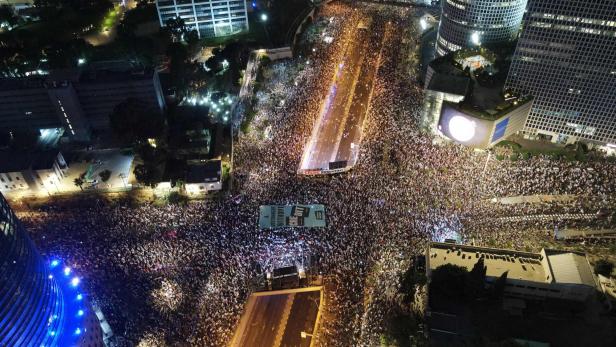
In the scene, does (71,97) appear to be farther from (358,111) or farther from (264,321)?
(264,321)

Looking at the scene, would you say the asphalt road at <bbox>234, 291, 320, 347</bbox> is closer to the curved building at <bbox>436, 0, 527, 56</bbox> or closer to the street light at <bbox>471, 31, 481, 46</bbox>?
the curved building at <bbox>436, 0, 527, 56</bbox>

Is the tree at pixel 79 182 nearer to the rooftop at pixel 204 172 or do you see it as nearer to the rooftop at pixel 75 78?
the rooftop at pixel 204 172

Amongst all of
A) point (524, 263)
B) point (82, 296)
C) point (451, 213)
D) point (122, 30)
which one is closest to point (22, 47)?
point (122, 30)

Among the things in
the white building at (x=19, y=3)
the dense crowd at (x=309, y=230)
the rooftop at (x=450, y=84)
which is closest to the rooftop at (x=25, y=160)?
the dense crowd at (x=309, y=230)

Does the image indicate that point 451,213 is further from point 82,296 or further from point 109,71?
point 109,71

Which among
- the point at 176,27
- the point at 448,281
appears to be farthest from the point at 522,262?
the point at 176,27

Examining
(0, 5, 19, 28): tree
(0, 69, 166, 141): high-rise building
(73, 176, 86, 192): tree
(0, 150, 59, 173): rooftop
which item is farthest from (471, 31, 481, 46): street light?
(0, 5, 19, 28): tree
